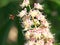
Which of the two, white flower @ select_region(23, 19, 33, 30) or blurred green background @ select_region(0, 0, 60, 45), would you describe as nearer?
white flower @ select_region(23, 19, 33, 30)

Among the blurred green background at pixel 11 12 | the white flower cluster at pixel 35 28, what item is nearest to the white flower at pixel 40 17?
the white flower cluster at pixel 35 28

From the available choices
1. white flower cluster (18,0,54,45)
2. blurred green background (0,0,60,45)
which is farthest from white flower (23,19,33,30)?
blurred green background (0,0,60,45)

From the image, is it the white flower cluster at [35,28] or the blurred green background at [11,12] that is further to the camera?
the blurred green background at [11,12]

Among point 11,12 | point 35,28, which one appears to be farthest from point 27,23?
point 11,12

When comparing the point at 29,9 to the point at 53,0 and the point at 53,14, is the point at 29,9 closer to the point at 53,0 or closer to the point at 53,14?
the point at 53,0

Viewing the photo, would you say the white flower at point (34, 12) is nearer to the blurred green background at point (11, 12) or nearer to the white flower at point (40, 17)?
the white flower at point (40, 17)

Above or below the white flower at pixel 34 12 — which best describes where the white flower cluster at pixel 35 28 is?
below

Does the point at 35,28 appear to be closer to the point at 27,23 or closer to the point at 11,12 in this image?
the point at 27,23

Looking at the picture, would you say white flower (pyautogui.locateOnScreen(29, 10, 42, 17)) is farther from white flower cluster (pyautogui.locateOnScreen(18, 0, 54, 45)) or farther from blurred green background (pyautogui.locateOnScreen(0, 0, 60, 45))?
blurred green background (pyautogui.locateOnScreen(0, 0, 60, 45))

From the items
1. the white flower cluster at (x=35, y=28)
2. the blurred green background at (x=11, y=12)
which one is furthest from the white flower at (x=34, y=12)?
the blurred green background at (x=11, y=12)

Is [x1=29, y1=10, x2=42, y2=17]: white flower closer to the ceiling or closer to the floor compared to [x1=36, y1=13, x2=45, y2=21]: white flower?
closer to the ceiling
